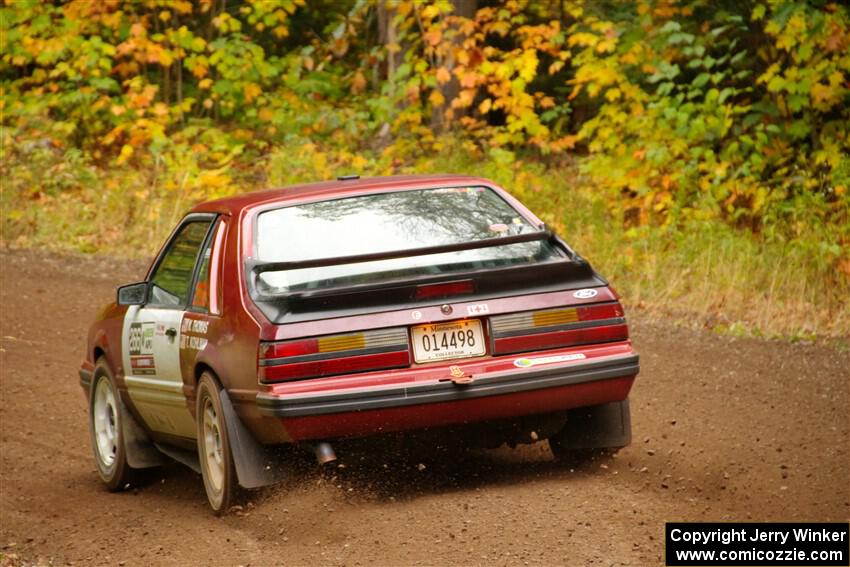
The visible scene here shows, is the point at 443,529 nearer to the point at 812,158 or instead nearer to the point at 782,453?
the point at 782,453

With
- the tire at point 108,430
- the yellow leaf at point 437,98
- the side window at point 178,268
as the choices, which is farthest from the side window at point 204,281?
the yellow leaf at point 437,98

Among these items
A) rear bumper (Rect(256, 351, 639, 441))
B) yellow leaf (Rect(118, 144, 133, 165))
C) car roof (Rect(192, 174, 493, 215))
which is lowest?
yellow leaf (Rect(118, 144, 133, 165))

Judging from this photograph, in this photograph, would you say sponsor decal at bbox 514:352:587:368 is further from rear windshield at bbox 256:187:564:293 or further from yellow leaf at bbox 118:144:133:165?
yellow leaf at bbox 118:144:133:165

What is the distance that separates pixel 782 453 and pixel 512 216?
6.66 feet

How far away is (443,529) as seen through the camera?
566 centimetres

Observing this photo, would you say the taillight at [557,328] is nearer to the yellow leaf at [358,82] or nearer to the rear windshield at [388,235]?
the rear windshield at [388,235]

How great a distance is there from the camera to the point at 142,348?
7.40 metres

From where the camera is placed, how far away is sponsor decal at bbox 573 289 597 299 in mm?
6250

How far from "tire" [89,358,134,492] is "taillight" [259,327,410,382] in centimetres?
221

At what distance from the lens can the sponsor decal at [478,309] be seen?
604 cm

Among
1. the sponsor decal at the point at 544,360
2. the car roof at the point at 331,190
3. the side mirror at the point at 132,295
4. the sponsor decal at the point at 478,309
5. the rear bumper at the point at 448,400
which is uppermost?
the car roof at the point at 331,190

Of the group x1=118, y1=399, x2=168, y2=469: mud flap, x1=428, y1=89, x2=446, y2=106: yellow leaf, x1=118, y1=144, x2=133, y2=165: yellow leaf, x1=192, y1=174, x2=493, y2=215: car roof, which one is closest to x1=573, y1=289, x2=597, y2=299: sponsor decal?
x1=192, y1=174, x2=493, y2=215: car roof

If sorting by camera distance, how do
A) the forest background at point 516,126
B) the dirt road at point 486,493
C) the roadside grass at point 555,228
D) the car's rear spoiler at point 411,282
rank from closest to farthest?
1. the dirt road at point 486,493
2. the car's rear spoiler at point 411,282
3. the roadside grass at point 555,228
4. the forest background at point 516,126

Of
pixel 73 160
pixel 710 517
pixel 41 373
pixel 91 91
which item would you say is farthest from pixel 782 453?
pixel 91 91
